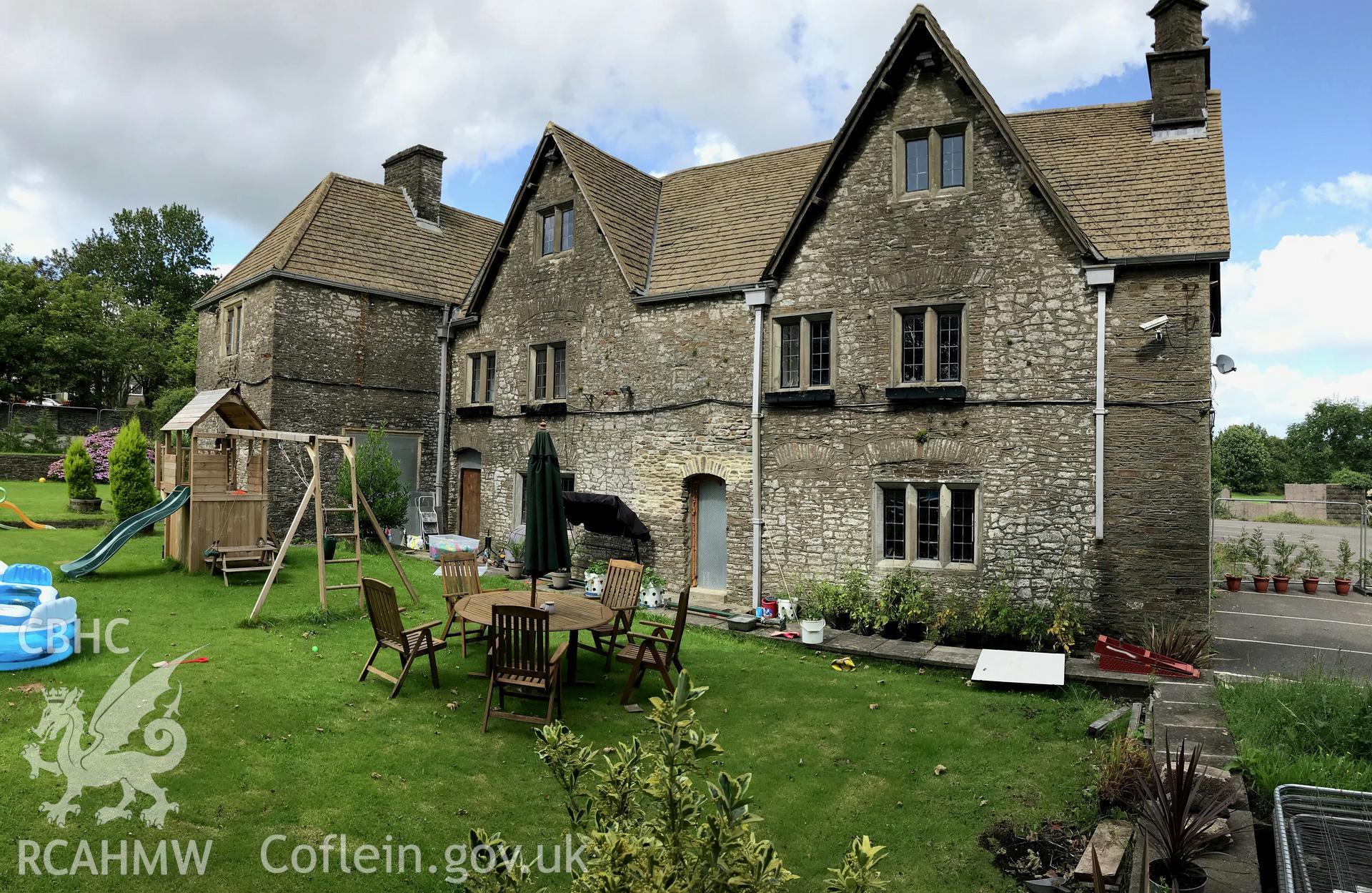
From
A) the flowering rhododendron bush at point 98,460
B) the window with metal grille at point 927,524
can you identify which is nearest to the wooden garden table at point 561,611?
the window with metal grille at point 927,524

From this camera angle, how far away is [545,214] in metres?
19.9

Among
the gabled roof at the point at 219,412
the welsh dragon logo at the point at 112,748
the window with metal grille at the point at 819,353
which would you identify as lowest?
the welsh dragon logo at the point at 112,748

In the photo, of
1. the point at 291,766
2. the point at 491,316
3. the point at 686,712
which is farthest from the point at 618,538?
the point at 686,712

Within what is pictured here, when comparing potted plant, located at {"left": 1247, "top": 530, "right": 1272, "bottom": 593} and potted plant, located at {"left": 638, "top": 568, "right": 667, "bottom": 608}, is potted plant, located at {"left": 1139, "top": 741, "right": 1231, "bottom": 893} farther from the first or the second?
potted plant, located at {"left": 1247, "top": 530, "right": 1272, "bottom": 593}

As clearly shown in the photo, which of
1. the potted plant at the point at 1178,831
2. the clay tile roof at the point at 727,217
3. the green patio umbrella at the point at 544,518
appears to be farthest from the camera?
the clay tile roof at the point at 727,217

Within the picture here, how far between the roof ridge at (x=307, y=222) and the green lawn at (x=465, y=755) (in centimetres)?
1052

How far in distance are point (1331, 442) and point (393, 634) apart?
99.4 metres

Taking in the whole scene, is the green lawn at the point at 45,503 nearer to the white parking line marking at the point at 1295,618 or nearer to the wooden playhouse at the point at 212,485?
the wooden playhouse at the point at 212,485

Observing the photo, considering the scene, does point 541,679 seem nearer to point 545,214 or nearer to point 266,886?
point 266,886

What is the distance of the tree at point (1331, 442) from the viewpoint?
243 feet

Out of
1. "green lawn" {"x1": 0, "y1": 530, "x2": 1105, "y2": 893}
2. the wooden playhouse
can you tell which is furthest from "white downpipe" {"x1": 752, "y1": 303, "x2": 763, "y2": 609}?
the wooden playhouse

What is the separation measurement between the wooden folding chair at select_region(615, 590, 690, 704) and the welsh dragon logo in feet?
15.3

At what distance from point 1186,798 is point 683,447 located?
1201 cm

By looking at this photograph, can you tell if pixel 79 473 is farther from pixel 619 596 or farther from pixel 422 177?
pixel 619 596
